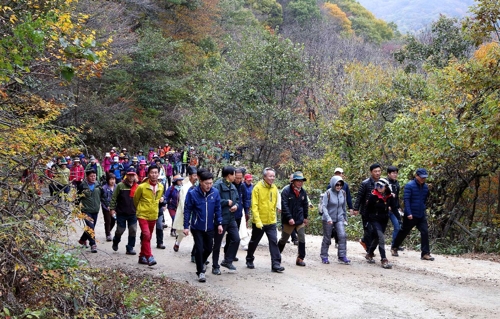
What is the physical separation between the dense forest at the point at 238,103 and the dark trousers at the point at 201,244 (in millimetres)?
2499

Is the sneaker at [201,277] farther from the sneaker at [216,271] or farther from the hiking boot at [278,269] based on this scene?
the hiking boot at [278,269]

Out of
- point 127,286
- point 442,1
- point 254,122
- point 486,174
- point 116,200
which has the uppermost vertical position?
point 442,1

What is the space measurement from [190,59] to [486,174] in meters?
23.5

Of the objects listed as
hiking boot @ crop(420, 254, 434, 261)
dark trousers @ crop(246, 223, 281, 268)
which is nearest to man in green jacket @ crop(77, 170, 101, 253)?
dark trousers @ crop(246, 223, 281, 268)

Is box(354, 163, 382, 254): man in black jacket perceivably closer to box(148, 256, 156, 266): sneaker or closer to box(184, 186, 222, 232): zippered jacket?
box(184, 186, 222, 232): zippered jacket

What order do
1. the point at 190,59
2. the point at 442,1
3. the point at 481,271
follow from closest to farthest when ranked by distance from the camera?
the point at 481,271 → the point at 190,59 → the point at 442,1

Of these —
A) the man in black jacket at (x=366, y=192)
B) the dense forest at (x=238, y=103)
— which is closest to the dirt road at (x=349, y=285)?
the man in black jacket at (x=366, y=192)

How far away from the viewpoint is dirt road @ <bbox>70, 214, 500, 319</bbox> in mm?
7266

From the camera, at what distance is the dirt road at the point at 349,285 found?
286 inches

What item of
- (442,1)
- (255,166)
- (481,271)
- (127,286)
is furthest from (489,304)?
(442,1)

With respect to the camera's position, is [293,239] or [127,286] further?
[293,239]

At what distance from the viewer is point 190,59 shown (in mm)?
33656

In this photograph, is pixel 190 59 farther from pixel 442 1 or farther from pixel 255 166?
pixel 442 1

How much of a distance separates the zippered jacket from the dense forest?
2161 mm
